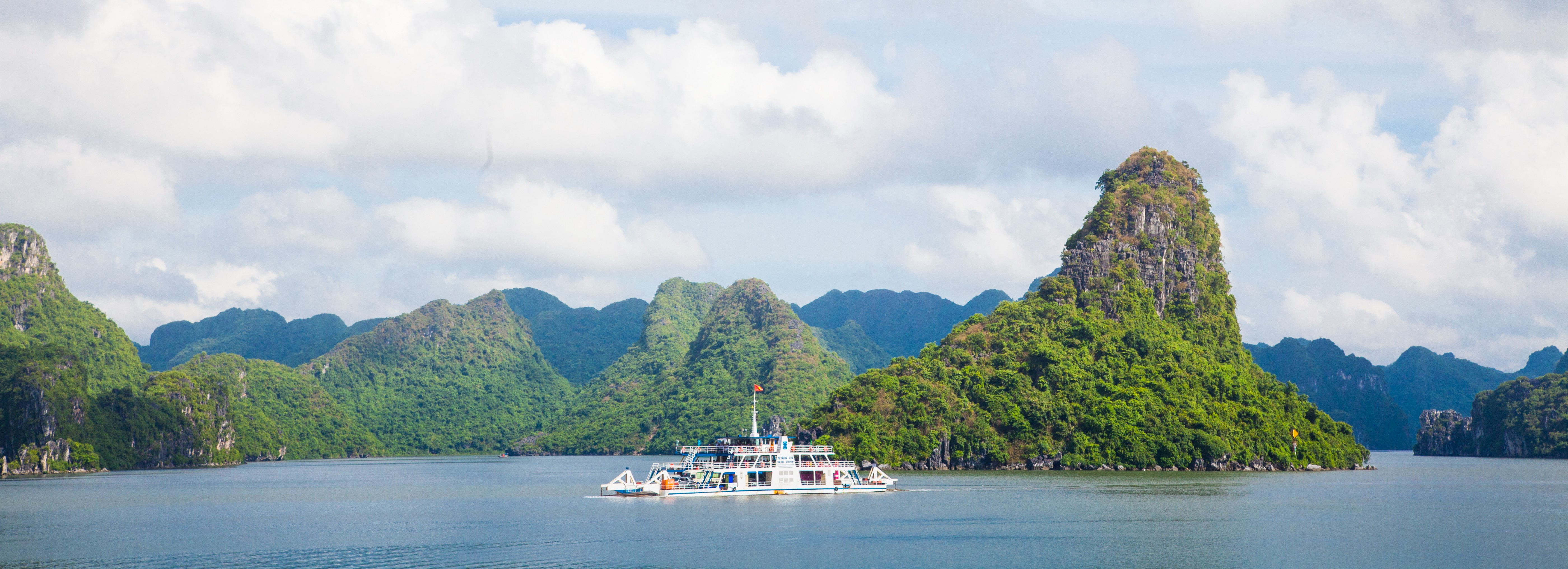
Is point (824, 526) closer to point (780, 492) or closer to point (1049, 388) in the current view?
point (780, 492)

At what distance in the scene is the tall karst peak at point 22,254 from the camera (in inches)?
6437

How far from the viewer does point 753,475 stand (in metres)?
80.6

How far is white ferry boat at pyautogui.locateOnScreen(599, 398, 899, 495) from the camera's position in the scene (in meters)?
79.6

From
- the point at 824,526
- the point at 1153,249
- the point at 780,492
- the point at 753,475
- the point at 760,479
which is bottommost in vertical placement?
the point at 824,526

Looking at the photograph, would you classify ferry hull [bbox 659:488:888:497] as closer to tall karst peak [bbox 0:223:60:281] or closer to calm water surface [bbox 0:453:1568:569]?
calm water surface [bbox 0:453:1568:569]

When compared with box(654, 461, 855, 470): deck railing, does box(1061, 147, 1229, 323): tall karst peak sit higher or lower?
higher

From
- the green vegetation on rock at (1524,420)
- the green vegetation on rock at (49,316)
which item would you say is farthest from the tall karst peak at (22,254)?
the green vegetation on rock at (1524,420)

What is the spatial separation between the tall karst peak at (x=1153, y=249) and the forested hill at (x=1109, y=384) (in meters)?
0.18

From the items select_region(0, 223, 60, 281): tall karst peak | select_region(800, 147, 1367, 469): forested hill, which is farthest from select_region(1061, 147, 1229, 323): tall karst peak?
select_region(0, 223, 60, 281): tall karst peak

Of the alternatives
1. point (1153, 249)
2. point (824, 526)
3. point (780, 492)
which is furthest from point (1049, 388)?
point (824, 526)

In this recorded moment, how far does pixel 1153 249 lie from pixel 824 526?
9561 cm

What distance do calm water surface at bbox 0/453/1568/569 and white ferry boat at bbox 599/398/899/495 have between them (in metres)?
2.19

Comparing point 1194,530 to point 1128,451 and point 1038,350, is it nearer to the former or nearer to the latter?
point 1128,451

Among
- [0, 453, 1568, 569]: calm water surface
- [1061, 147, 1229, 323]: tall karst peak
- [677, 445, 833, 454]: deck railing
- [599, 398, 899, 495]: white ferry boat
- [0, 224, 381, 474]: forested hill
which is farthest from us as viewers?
[1061, 147, 1229, 323]: tall karst peak
